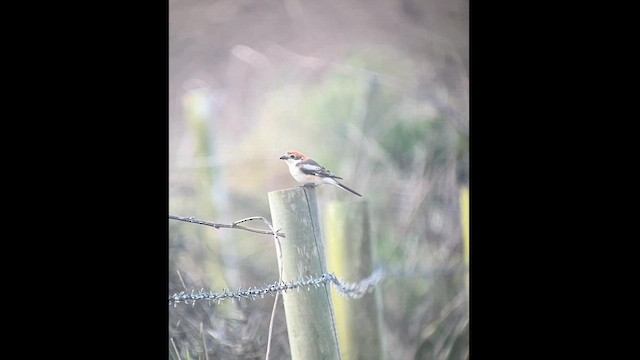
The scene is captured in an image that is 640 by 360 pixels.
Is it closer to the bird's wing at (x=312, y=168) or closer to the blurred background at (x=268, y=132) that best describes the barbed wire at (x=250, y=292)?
the blurred background at (x=268, y=132)

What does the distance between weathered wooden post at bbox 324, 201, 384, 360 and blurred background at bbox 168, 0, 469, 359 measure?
0.14ft

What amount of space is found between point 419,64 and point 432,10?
241 mm

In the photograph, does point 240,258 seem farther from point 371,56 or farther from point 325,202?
point 371,56

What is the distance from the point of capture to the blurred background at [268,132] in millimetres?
3273

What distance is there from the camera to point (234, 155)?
3266 millimetres

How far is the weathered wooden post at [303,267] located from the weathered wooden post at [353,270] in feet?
0.20

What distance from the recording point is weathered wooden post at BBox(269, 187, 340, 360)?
3.27 meters

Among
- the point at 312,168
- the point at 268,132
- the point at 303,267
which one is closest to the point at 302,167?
the point at 312,168

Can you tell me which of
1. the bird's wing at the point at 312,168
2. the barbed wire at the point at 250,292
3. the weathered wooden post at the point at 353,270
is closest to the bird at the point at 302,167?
the bird's wing at the point at 312,168

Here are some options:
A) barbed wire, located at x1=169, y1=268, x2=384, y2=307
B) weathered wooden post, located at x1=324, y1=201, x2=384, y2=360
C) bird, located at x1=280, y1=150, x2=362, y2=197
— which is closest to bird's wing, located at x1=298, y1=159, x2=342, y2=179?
bird, located at x1=280, y1=150, x2=362, y2=197

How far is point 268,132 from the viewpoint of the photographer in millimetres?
3271

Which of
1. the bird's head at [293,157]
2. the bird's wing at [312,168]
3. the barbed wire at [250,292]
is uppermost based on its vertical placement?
the bird's head at [293,157]

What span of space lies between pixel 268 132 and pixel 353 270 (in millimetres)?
654

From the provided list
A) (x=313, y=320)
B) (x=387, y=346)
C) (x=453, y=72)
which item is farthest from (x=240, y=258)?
(x=453, y=72)
